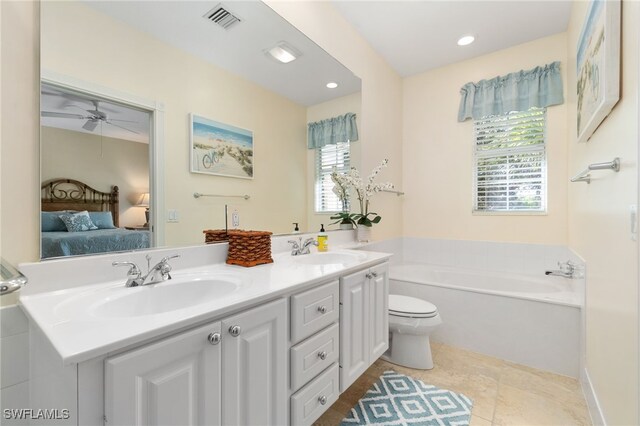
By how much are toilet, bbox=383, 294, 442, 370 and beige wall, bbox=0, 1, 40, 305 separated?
196 centimetres

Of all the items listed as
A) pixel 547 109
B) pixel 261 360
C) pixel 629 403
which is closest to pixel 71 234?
pixel 261 360

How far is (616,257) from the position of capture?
1.13m

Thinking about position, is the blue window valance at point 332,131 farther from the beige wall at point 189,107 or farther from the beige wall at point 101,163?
the beige wall at point 101,163

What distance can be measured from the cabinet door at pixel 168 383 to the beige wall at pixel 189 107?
0.69m

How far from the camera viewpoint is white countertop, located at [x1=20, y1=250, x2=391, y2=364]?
0.62 m

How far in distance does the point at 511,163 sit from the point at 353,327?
239cm

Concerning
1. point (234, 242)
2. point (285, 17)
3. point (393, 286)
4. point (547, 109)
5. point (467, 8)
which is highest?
point (467, 8)

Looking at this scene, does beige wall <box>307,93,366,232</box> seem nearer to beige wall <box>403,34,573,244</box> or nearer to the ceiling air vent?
the ceiling air vent

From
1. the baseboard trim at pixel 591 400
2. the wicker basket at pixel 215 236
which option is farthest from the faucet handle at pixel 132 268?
the baseboard trim at pixel 591 400

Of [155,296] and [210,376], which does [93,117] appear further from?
[210,376]

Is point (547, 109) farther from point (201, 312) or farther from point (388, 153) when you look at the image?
point (201, 312)

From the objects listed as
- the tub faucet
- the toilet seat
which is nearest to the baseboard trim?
the tub faucet

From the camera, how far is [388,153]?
3.01 metres

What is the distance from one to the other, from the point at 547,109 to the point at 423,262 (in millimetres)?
1874
